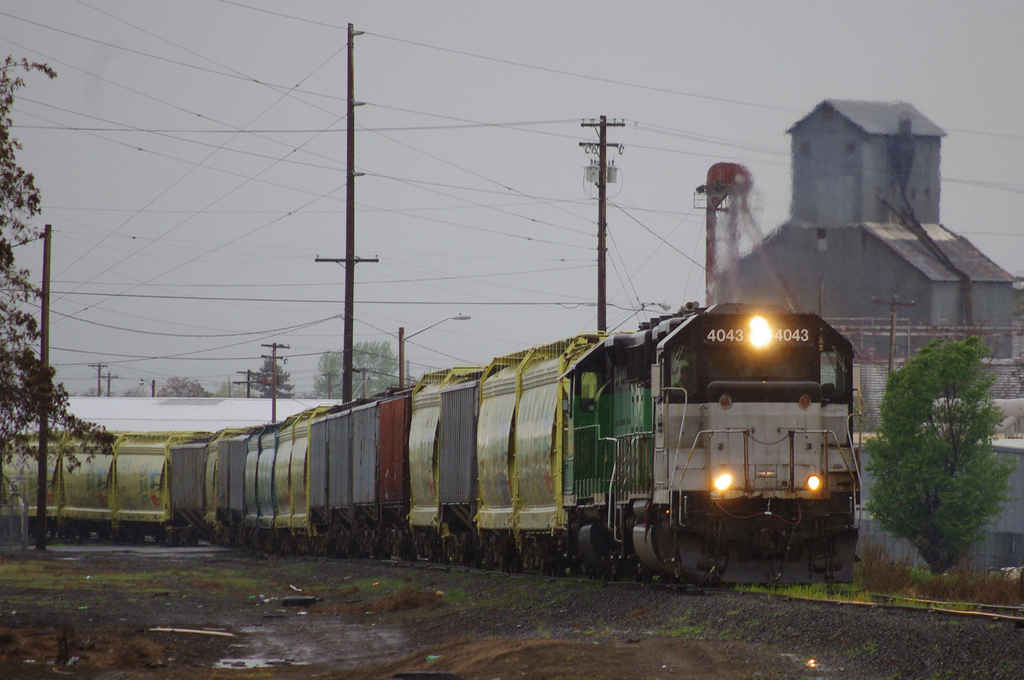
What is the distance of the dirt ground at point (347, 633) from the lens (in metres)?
11.5

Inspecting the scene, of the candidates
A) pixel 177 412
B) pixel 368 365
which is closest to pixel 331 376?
pixel 368 365

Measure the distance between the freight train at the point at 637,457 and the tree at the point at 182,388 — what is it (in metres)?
149

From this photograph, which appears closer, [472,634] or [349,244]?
[472,634]

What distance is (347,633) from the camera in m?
16.3

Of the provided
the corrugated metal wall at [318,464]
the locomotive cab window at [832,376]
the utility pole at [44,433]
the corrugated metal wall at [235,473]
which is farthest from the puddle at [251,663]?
the corrugated metal wall at [235,473]

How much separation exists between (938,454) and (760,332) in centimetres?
5079

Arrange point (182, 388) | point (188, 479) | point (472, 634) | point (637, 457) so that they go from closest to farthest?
point (472, 634)
point (637, 457)
point (188, 479)
point (182, 388)

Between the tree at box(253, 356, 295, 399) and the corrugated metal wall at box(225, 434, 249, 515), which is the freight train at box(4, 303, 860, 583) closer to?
the corrugated metal wall at box(225, 434, 249, 515)

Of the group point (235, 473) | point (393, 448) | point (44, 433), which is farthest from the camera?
point (235, 473)

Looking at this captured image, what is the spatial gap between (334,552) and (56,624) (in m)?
19.8

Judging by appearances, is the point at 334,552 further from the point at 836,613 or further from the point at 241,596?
the point at 836,613

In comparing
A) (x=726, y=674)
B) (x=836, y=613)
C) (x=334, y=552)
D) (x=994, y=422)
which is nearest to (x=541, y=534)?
(x=836, y=613)

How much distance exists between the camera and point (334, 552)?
117ft

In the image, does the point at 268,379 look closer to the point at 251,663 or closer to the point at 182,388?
the point at 182,388
